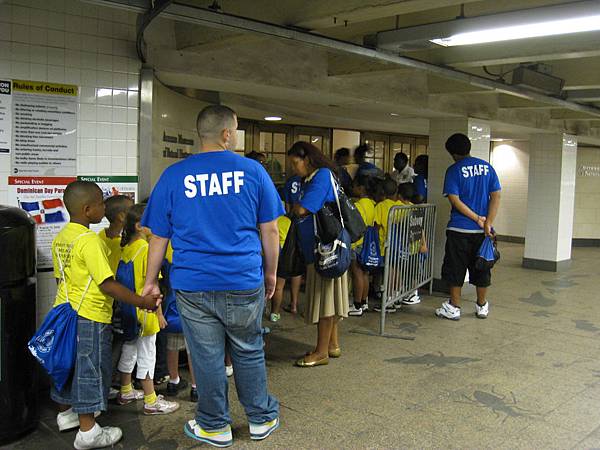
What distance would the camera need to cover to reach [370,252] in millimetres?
5988

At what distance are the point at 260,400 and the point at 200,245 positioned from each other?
3.07ft

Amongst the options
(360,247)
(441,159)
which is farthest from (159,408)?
(441,159)

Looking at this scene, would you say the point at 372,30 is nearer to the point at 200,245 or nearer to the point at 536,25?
the point at 536,25

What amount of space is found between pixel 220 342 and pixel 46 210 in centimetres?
164

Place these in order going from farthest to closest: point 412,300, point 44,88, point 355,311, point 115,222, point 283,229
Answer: point 412,300 → point 355,311 → point 283,229 → point 44,88 → point 115,222

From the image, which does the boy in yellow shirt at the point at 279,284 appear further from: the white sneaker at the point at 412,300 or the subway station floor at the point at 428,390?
the white sneaker at the point at 412,300

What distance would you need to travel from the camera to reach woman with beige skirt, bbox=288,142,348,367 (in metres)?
4.01

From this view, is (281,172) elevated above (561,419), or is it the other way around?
(281,172)

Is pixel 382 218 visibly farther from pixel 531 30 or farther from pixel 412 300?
pixel 531 30

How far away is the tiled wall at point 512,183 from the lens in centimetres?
1257

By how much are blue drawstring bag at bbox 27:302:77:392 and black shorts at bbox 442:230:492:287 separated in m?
4.03

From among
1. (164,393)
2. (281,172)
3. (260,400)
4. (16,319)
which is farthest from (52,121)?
(281,172)

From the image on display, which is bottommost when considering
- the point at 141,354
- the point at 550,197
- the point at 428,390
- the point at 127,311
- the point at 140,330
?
the point at 428,390

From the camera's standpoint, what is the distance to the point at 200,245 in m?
2.88
